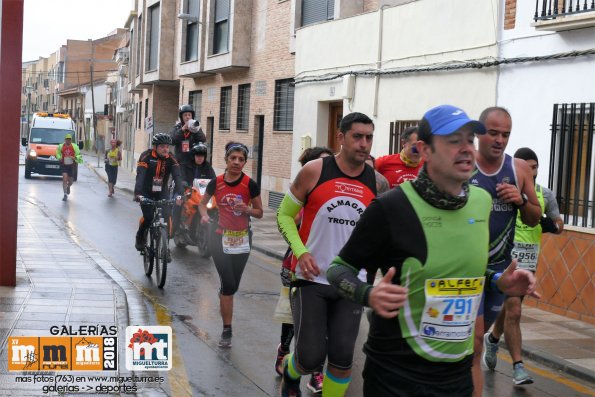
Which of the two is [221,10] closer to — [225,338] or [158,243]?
[158,243]

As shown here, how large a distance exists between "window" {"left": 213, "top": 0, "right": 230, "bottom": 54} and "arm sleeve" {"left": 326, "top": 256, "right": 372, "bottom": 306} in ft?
88.2

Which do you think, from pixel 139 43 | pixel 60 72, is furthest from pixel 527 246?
pixel 60 72

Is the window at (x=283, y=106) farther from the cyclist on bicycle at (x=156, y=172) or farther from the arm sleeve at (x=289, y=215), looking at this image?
the arm sleeve at (x=289, y=215)

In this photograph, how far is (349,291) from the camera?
11.9 ft

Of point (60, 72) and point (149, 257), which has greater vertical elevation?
point (60, 72)

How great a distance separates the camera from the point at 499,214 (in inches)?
228

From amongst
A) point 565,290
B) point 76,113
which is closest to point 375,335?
point 565,290

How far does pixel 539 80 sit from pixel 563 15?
100cm

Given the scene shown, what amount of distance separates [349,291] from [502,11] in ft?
34.8

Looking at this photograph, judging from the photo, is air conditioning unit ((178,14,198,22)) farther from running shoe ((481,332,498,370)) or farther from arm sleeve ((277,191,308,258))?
arm sleeve ((277,191,308,258))

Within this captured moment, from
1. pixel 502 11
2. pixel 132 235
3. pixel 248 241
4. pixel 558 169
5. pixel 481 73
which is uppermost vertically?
pixel 502 11

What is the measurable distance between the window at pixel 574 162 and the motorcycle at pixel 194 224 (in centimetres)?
580

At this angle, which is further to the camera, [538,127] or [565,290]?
[538,127]

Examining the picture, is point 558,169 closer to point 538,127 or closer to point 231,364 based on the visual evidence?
point 538,127
